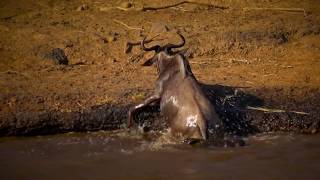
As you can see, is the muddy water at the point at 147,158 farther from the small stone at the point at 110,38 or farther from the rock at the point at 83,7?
the rock at the point at 83,7

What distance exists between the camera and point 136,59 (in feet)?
30.8

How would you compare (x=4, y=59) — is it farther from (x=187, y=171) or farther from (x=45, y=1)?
(x=187, y=171)

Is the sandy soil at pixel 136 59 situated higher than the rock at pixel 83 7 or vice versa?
the rock at pixel 83 7

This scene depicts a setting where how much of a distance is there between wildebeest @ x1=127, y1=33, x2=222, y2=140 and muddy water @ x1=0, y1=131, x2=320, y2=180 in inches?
9.2

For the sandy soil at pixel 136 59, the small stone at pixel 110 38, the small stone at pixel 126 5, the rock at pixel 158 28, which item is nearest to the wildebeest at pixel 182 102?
the sandy soil at pixel 136 59

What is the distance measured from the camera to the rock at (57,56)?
907 centimetres

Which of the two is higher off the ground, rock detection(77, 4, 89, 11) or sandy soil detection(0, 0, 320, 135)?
rock detection(77, 4, 89, 11)

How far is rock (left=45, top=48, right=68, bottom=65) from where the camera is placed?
907 centimetres

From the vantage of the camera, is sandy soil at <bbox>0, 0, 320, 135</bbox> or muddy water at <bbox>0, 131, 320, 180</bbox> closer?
muddy water at <bbox>0, 131, 320, 180</bbox>

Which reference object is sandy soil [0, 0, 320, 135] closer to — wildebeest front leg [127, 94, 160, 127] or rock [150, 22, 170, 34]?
rock [150, 22, 170, 34]

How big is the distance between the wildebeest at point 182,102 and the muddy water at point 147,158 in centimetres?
23

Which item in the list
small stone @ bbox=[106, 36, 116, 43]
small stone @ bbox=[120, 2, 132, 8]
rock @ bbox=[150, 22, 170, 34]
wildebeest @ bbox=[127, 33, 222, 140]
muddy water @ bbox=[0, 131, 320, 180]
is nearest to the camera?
muddy water @ bbox=[0, 131, 320, 180]

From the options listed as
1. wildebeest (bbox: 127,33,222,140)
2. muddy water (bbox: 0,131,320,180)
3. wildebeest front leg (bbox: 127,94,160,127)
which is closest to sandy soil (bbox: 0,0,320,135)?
wildebeest front leg (bbox: 127,94,160,127)

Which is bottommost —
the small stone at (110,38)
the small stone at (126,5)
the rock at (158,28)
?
the small stone at (110,38)
